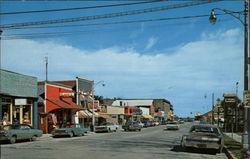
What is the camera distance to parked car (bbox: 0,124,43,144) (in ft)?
70.0

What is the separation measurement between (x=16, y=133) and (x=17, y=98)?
316 inches

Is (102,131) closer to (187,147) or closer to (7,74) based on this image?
(7,74)

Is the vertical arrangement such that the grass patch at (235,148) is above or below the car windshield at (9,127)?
below

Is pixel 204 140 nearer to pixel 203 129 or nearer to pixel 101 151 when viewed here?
pixel 203 129

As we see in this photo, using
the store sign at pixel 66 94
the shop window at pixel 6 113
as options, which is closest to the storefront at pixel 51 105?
the store sign at pixel 66 94

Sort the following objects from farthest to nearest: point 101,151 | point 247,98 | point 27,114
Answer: point 27,114 < point 101,151 < point 247,98

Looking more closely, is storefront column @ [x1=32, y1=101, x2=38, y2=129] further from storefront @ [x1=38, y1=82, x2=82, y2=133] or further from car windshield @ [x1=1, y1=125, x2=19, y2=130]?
car windshield @ [x1=1, y1=125, x2=19, y2=130]

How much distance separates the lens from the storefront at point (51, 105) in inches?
1347

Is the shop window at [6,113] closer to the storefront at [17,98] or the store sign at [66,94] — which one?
the storefront at [17,98]

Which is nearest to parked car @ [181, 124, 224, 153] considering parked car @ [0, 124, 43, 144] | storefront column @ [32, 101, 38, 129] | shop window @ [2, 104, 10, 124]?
parked car @ [0, 124, 43, 144]

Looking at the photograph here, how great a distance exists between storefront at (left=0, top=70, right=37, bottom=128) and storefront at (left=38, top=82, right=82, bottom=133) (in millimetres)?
1910

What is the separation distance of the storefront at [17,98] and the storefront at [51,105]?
1910 millimetres

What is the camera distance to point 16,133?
22.2 m

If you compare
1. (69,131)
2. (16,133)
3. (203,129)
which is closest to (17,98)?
(69,131)
